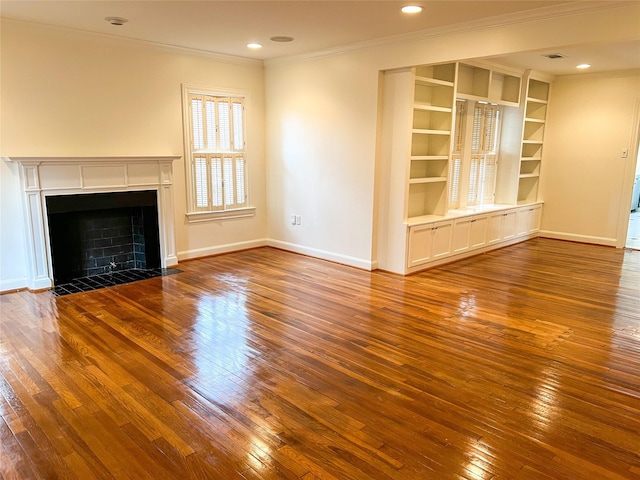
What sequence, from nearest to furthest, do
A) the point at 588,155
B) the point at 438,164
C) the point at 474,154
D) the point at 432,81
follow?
the point at 432,81
the point at 438,164
the point at 474,154
the point at 588,155

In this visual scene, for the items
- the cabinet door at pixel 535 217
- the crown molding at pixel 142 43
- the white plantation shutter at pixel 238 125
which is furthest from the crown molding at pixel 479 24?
the cabinet door at pixel 535 217

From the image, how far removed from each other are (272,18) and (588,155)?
5.57 m

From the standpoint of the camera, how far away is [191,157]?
574 cm

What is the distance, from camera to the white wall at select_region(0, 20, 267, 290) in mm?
4395

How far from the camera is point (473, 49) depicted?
13.9 ft

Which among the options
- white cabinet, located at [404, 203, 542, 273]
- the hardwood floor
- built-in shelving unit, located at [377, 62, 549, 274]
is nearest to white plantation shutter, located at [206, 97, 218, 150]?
the hardwood floor

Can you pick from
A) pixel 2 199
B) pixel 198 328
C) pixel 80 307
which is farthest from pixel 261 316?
pixel 2 199

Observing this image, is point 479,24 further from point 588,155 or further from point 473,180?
point 588,155

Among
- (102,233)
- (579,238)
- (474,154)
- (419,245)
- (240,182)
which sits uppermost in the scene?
(474,154)

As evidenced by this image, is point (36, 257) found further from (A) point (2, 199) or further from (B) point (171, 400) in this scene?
(B) point (171, 400)

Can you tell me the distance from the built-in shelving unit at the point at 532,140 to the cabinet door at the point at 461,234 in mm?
1819

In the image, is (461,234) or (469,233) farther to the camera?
(469,233)

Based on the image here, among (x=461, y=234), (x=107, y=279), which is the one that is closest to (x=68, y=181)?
(x=107, y=279)

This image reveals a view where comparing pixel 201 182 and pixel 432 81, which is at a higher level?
pixel 432 81
